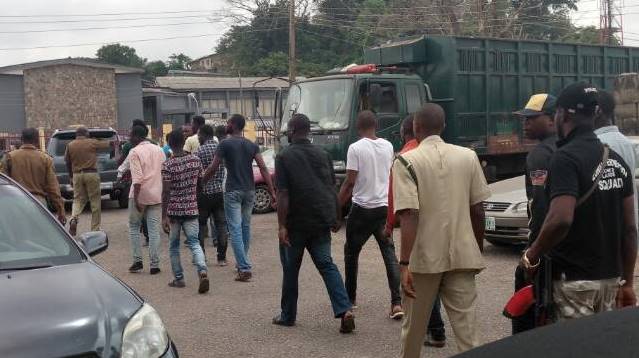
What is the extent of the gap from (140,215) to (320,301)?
2.90m

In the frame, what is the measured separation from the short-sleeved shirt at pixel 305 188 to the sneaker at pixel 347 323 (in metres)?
0.73

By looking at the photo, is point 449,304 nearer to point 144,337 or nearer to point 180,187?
point 144,337

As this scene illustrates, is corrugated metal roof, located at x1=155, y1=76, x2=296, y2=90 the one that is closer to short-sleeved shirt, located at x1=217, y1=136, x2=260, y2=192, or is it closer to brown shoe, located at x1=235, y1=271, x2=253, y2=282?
short-sleeved shirt, located at x1=217, y1=136, x2=260, y2=192

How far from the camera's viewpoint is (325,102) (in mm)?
12633

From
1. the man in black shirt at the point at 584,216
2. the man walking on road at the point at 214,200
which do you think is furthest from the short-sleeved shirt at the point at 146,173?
the man in black shirt at the point at 584,216

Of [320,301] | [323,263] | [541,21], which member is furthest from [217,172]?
[541,21]

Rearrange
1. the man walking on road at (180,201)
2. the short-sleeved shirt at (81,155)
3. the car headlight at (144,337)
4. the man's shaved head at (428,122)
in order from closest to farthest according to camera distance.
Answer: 1. the car headlight at (144,337)
2. the man's shaved head at (428,122)
3. the man walking on road at (180,201)
4. the short-sleeved shirt at (81,155)

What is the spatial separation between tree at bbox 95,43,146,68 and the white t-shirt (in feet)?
260

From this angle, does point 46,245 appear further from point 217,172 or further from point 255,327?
point 217,172

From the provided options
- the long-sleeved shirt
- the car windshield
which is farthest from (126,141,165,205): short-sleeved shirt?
the car windshield

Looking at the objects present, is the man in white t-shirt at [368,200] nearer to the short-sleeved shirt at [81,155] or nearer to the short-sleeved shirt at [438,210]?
the short-sleeved shirt at [438,210]

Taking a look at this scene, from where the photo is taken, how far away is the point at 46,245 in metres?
4.46

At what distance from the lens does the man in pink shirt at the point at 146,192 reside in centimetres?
892

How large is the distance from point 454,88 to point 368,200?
7669 mm
